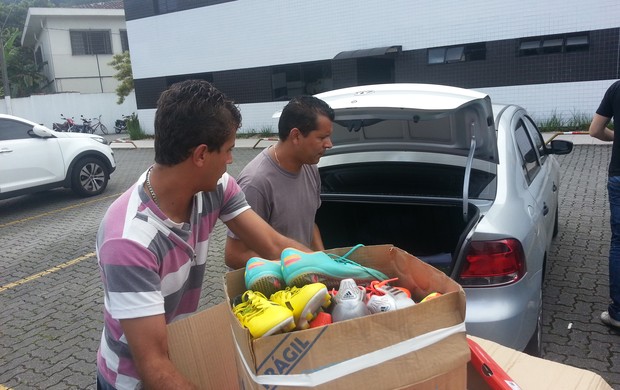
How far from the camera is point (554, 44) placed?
13.4 m

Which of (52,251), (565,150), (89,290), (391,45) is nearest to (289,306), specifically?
(565,150)

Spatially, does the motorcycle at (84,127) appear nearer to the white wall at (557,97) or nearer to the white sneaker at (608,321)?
the white wall at (557,97)

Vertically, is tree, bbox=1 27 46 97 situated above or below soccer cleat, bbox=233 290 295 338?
above

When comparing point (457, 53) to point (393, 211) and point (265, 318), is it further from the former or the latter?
point (265, 318)

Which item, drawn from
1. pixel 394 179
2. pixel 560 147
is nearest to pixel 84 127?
pixel 394 179

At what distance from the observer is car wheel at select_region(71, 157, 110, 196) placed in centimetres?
953

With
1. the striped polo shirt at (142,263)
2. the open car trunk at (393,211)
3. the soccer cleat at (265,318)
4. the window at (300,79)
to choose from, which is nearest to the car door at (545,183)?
the open car trunk at (393,211)

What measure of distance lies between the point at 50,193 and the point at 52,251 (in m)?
4.58

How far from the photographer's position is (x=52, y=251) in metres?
6.55

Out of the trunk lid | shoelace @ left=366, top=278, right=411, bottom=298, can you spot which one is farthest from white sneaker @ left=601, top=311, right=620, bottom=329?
shoelace @ left=366, top=278, right=411, bottom=298

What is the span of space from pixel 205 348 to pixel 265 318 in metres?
0.53

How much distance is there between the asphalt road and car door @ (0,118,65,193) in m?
0.63

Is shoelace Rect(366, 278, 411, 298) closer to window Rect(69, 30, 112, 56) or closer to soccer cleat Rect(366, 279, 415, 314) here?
soccer cleat Rect(366, 279, 415, 314)

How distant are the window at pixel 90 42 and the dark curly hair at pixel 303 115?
3240 centimetres
